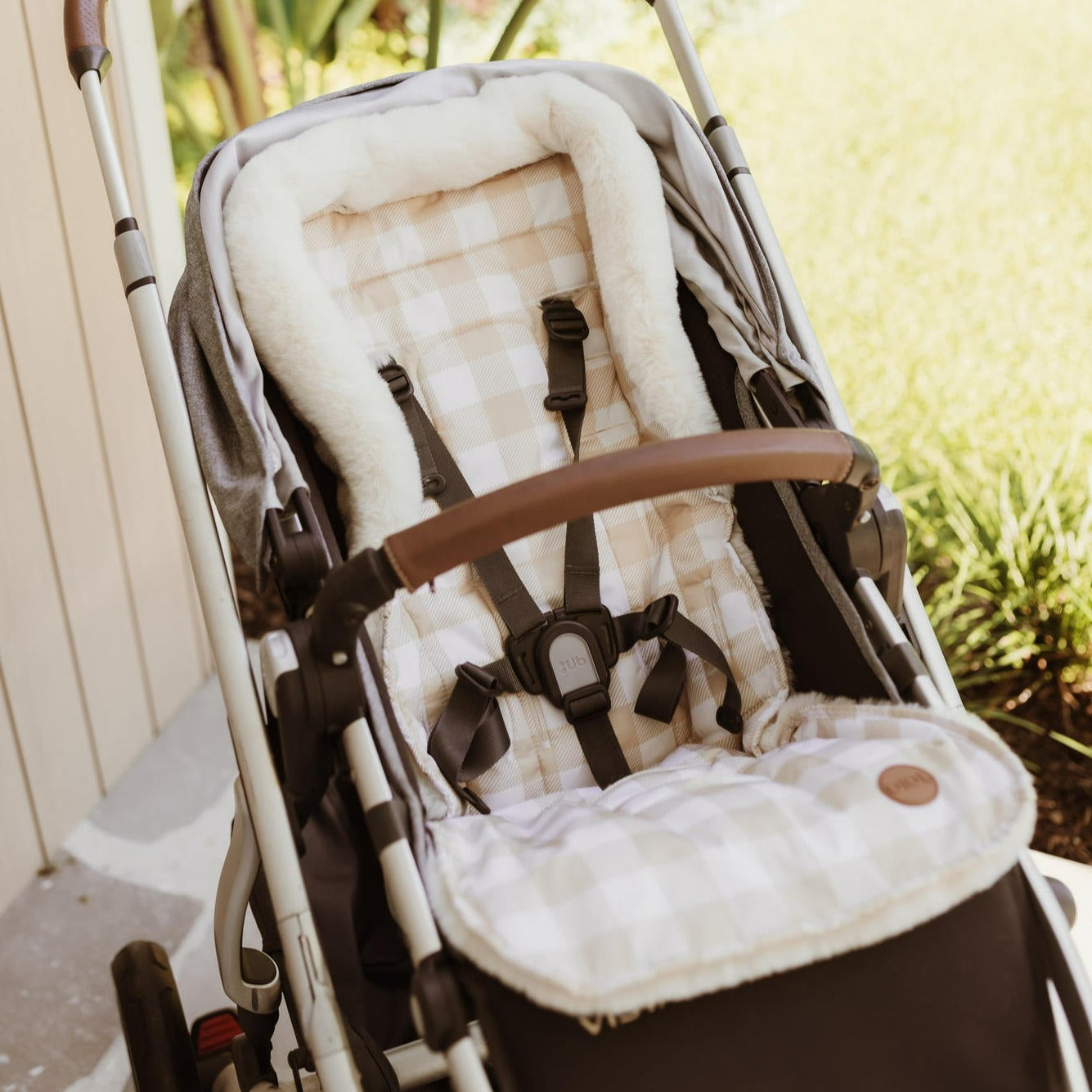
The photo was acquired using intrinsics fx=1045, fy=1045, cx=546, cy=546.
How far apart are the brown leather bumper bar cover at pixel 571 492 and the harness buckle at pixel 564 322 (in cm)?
59

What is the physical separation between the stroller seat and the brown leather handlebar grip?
0.24 m

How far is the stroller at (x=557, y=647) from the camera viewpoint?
32.9 inches

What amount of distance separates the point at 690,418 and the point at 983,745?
0.55 m

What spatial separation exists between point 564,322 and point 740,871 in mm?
796

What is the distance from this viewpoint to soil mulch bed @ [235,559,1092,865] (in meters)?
1.81

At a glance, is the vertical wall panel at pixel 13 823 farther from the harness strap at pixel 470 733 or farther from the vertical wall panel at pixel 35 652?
the harness strap at pixel 470 733

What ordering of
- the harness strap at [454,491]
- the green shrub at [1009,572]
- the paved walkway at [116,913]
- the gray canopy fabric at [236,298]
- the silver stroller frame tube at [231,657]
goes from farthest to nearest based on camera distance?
the green shrub at [1009,572]
the paved walkway at [116,913]
the harness strap at [454,491]
the gray canopy fabric at [236,298]
the silver stroller frame tube at [231,657]

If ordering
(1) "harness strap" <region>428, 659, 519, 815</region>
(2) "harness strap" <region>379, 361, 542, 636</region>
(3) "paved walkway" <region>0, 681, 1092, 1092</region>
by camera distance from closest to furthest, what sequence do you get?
(1) "harness strap" <region>428, 659, 519, 815</region>, (2) "harness strap" <region>379, 361, 542, 636</region>, (3) "paved walkway" <region>0, 681, 1092, 1092</region>

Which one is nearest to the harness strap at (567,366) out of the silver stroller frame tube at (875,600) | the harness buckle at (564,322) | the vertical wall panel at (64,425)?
the harness buckle at (564,322)

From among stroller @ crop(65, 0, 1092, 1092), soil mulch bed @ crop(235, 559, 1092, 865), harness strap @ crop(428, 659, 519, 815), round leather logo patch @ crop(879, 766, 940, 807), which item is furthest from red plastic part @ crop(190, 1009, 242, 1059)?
soil mulch bed @ crop(235, 559, 1092, 865)

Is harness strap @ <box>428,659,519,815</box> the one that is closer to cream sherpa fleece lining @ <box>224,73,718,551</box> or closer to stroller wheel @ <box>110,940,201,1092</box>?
cream sherpa fleece lining @ <box>224,73,718,551</box>

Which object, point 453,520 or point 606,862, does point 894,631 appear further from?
point 453,520

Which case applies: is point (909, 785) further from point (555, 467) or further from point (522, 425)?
point (522, 425)

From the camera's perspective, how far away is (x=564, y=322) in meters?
1.40
